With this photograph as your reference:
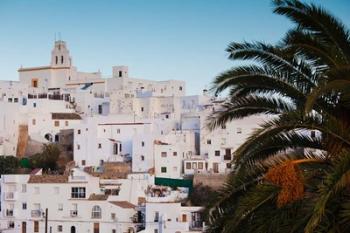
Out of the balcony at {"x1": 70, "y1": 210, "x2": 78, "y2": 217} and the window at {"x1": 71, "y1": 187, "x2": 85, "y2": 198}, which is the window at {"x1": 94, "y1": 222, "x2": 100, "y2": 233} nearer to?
the balcony at {"x1": 70, "y1": 210, "x2": 78, "y2": 217}

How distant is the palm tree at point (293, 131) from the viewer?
20.4ft

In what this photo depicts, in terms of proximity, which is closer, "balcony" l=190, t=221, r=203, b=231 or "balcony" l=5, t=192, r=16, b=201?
"balcony" l=190, t=221, r=203, b=231

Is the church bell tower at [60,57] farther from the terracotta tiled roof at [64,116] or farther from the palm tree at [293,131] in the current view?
the palm tree at [293,131]

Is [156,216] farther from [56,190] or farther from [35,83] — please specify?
[35,83]

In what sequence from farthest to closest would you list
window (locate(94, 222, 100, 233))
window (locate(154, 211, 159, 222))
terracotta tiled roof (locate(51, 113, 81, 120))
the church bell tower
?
the church bell tower
terracotta tiled roof (locate(51, 113, 81, 120))
window (locate(94, 222, 100, 233))
window (locate(154, 211, 159, 222))

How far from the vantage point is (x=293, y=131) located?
7543mm

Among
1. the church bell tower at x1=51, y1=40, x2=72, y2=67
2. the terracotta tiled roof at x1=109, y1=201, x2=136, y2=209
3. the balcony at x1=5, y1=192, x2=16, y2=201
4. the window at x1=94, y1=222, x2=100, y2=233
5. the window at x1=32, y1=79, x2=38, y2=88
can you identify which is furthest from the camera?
the church bell tower at x1=51, y1=40, x2=72, y2=67

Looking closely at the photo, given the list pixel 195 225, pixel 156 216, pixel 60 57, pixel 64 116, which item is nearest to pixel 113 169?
pixel 64 116

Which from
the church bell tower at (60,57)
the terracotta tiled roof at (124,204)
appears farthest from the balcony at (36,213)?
the church bell tower at (60,57)

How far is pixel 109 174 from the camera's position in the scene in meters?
39.0

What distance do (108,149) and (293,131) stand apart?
36.2 m

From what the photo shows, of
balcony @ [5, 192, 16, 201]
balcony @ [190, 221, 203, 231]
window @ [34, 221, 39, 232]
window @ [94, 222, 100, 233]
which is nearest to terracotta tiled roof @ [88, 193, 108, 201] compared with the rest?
window @ [94, 222, 100, 233]

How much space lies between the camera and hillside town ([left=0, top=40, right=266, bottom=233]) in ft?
110

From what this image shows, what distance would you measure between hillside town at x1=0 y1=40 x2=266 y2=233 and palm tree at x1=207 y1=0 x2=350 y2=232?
19.0 m
